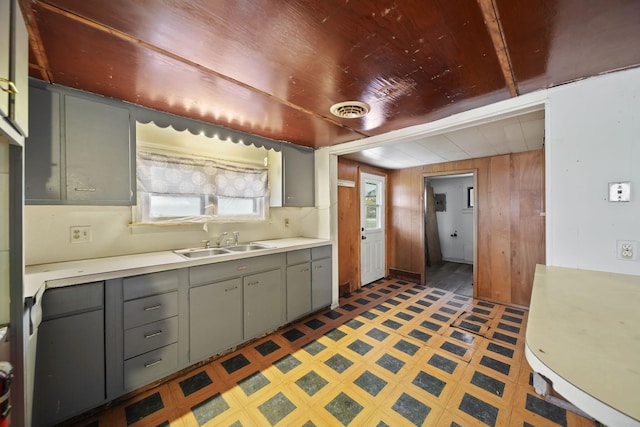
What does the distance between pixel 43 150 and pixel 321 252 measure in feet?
7.98

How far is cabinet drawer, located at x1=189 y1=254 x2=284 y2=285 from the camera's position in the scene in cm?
191

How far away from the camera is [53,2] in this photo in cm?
92

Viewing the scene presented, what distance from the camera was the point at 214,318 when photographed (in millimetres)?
2002

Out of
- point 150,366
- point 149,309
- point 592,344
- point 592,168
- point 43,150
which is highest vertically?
point 43,150

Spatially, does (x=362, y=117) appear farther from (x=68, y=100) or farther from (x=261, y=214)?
(x=68, y=100)

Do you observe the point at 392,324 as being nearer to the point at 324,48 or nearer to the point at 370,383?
the point at 370,383

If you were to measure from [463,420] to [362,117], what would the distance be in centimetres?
222

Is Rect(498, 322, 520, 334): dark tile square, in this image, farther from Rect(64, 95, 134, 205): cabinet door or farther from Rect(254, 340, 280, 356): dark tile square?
Rect(64, 95, 134, 205): cabinet door

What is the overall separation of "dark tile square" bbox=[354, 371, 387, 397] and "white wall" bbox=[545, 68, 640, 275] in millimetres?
1417

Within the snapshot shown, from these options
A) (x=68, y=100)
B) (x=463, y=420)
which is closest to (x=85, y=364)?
(x=68, y=100)

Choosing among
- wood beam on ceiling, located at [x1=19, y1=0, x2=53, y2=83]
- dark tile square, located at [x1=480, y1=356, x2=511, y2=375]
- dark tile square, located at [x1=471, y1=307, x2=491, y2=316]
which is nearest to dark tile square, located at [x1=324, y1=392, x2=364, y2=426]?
dark tile square, located at [x1=480, y1=356, x2=511, y2=375]

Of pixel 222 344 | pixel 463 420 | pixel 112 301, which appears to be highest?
pixel 112 301

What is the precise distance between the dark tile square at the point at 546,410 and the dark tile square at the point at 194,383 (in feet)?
7.20

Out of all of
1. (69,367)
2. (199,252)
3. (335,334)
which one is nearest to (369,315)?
(335,334)
